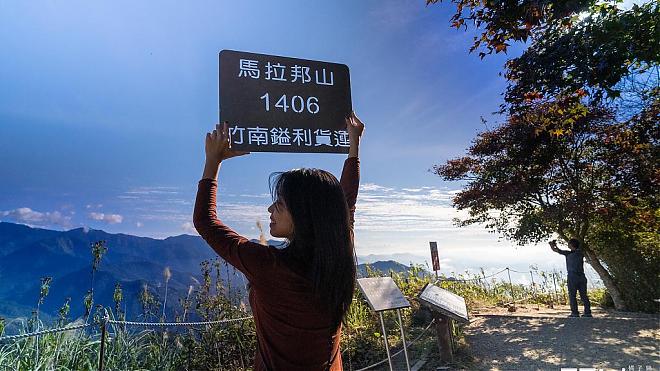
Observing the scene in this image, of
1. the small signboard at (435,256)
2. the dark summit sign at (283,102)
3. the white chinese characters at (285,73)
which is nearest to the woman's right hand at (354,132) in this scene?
the dark summit sign at (283,102)

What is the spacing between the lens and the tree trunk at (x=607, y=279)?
8156 millimetres

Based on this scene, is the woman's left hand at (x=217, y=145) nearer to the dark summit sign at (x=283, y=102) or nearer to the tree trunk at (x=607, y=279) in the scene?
the dark summit sign at (x=283, y=102)

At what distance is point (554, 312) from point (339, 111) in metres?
7.72

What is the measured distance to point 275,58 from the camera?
2666 mm

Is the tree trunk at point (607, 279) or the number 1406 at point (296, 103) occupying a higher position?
the number 1406 at point (296, 103)

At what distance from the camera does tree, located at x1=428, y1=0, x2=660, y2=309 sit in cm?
473

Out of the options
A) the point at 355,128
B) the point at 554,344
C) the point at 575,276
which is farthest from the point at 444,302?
the point at 575,276

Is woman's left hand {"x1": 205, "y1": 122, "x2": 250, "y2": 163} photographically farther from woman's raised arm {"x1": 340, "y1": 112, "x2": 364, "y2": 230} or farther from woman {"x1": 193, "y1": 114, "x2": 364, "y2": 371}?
woman's raised arm {"x1": 340, "y1": 112, "x2": 364, "y2": 230}

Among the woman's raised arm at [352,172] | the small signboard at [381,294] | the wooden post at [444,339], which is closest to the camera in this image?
the woman's raised arm at [352,172]

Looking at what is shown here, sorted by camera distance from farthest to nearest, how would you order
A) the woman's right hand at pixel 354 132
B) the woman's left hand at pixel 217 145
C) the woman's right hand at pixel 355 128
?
the woman's right hand at pixel 355 128
the woman's right hand at pixel 354 132
the woman's left hand at pixel 217 145

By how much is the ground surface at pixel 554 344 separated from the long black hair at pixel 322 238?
4.40m

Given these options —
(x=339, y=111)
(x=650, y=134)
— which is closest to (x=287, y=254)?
(x=339, y=111)

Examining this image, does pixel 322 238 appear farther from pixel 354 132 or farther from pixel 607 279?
pixel 607 279

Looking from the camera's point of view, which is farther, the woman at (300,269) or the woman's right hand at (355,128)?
the woman's right hand at (355,128)
